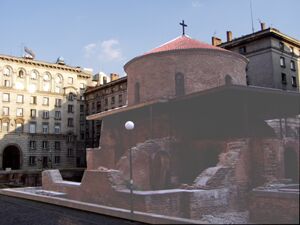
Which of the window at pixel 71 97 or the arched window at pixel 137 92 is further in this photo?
the window at pixel 71 97

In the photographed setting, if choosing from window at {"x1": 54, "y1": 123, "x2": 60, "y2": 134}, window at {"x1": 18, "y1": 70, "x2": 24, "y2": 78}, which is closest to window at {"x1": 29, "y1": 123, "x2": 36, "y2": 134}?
window at {"x1": 54, "y1": 123, "x2": 60, "y2": 134}

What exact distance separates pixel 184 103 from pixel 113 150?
7.48 m

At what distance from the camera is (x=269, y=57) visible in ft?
A: 122

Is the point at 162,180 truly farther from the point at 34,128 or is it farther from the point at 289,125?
the point at 34,128

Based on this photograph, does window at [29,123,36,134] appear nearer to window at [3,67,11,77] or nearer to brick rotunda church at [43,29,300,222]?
window at [3,67,11,77]

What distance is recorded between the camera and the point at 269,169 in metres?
14.2

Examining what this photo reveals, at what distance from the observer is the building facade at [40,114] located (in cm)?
4844

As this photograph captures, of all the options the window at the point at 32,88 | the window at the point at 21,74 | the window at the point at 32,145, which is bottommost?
the window at the point at 32,145

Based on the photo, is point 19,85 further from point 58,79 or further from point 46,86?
point 58,79

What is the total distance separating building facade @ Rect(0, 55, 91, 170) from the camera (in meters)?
48.4

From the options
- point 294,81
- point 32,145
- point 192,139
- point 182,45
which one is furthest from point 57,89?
point 192,139

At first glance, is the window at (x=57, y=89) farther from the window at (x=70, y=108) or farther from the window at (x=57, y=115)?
the window at (x=57, y=115)

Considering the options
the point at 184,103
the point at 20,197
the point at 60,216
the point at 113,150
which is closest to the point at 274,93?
the point at 184,103

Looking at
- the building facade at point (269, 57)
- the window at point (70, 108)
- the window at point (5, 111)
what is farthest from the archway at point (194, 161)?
the window at point (70, 108)
